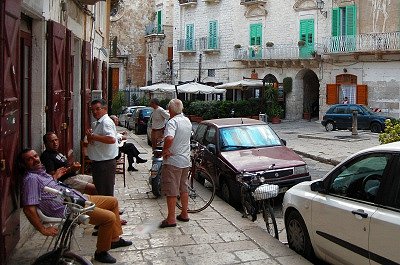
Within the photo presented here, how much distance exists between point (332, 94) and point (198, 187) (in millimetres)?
21426

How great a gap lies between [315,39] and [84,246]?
27263 mm

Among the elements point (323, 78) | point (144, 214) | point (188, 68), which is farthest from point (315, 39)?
point (144, 214)

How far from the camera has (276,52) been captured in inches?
1302

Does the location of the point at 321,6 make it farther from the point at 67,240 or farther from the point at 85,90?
the point at 67,240

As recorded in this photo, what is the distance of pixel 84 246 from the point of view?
20.4ft

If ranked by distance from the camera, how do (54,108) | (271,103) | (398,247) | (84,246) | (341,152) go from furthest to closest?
(271,103) → (341,152) → (54,108) → (84,246) → (398,247)

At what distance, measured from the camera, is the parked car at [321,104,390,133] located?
24156mm

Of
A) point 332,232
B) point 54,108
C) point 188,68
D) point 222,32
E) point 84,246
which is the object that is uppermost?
point 222,32

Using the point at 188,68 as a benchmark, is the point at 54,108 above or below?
below

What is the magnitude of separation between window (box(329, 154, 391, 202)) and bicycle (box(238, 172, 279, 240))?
1.71 m

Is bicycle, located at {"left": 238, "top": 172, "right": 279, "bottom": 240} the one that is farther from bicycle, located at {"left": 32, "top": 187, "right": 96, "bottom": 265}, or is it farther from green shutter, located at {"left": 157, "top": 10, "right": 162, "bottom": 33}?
green shutter, located at {"left": 157, "top": 10, "right": 162, "bottom": 33}

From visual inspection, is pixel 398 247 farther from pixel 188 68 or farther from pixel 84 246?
pixel 188 68

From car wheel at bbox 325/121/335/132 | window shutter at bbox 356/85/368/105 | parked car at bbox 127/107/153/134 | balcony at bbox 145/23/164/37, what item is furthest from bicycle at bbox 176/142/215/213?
balcony at bbox 145/23/164/37

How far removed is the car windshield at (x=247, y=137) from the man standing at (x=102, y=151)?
12.7ft
